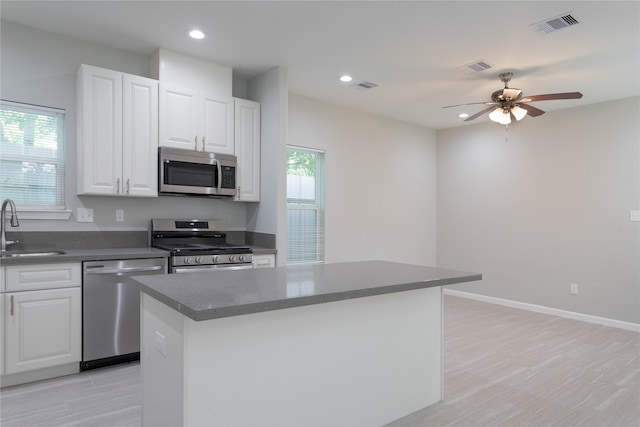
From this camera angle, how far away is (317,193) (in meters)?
5.18

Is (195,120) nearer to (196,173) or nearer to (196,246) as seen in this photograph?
(196,173)

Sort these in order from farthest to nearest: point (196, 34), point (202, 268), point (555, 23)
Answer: point (202, 268) < point (196, 34) < point (555, 23)

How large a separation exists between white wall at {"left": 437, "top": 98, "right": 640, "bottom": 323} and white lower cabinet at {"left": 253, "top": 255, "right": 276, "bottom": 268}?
11.5 ft

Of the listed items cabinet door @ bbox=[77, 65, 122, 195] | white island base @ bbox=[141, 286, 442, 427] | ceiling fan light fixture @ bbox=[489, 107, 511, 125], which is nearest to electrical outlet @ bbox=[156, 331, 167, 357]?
white island base @ bbox=[141, 286, 442, 427]

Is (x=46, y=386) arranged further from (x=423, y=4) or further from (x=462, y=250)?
(x=462, y=250)

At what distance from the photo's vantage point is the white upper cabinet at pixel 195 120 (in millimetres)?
3572

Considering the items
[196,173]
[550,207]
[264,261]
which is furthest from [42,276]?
[550,207]

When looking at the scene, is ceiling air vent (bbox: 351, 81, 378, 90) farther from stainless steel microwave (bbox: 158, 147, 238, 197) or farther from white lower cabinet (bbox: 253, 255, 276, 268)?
white lower cabinet (bbox: 253, 255, 276, 268)

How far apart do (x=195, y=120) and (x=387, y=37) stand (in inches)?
71.7

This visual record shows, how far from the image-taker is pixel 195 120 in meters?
3.72

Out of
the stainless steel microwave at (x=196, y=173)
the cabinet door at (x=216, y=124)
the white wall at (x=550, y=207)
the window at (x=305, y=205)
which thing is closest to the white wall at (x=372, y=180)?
the window at (x=305, y=205)

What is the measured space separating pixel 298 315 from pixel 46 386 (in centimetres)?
214

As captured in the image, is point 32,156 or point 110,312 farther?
point 32,156

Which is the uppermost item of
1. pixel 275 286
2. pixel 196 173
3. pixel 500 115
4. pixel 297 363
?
pixel 500 115
